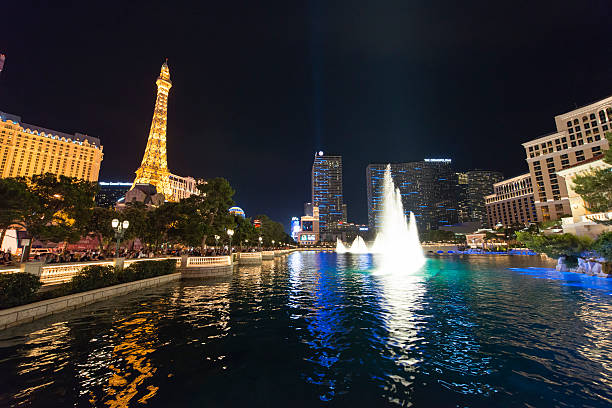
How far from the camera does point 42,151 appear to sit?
120250 mm

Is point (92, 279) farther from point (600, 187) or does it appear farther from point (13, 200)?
point (600, 187)

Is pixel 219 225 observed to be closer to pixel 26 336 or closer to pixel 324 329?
pixel 26 336

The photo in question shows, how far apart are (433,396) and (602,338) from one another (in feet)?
26.2

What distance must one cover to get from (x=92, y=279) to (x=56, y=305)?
3.10 m

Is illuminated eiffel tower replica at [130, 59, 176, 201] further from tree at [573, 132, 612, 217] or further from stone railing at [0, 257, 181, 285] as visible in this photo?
tree at [573, 132, 612, 217]

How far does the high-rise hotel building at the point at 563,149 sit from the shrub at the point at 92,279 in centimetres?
9851

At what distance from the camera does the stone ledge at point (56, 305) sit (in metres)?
10.4

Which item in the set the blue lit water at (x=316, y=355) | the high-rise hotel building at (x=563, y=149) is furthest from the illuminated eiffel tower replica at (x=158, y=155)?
the high-rise hotel building at (x=563, y=149)

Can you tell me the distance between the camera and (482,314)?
12.1 metres

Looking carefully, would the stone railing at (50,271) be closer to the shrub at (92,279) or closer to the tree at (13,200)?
the shrub at (92,279)

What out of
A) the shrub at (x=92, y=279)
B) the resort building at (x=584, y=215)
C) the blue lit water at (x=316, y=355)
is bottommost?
the blue lit water at (x=316, y=355)

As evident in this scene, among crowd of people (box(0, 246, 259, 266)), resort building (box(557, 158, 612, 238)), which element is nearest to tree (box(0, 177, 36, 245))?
crowd of people (box(0, 246, 259, 266))

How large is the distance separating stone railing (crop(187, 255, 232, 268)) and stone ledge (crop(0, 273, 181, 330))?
813 centimetres

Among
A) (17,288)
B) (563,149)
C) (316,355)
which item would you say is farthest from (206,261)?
(563,149)
